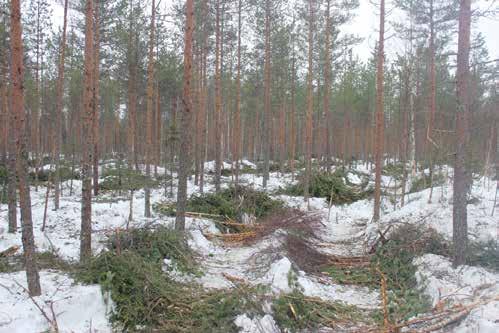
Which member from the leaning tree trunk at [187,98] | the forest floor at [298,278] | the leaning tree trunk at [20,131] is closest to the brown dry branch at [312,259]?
the forest floor at [298,278]

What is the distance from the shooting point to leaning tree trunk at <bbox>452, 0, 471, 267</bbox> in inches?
283

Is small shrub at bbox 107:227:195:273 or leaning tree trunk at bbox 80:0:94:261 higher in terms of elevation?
leaning tree trunk at bbox 80:0:94:261

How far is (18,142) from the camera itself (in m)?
5.44

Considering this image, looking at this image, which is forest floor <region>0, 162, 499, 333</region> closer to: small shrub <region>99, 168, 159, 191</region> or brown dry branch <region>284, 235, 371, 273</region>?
brown dry branch <region>284, 235, 371, 273</region>

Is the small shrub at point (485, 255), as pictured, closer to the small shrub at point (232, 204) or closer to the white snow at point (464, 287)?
the white snow at point (464, 287)

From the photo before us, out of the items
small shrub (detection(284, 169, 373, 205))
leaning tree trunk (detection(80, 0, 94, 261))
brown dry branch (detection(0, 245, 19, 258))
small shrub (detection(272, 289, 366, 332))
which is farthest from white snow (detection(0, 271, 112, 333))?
small shrub (detection(284, 169, 373, 205))

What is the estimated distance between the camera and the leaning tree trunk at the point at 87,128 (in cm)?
707

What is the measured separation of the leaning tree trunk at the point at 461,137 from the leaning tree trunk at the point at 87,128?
684cm

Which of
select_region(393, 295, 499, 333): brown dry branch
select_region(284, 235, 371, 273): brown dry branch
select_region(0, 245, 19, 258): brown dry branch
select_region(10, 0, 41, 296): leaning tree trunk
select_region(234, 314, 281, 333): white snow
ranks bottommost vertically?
select_region(284, 235, 371, 273): brown dry branch

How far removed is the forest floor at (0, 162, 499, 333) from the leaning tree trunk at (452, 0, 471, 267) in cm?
46

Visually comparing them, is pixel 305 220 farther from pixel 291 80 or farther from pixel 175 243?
pixel 291 80

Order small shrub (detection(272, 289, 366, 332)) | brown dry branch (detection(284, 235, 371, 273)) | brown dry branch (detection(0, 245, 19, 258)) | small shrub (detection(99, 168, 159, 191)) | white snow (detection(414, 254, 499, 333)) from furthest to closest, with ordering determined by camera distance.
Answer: small shrub (detection(99, 168, 159, 191)) → brown dry branch (detection(284, 235, 371, 273)) → brown dry branch (detection(0, 245, 19, 258)) → small shrub (detection(272, 289, 366, 332)) → white snow (detection(414, 254, 499, 333))

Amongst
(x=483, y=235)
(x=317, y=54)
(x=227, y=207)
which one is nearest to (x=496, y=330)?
(x=483, y=235)

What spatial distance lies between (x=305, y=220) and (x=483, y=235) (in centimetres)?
444
